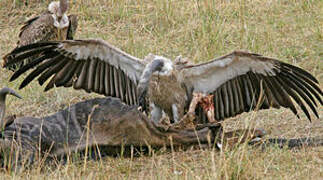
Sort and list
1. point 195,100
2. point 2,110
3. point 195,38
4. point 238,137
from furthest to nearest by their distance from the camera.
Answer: point 195,38 < point 195,100 < point 238,137 < point 2,110

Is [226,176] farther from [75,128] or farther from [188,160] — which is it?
[75,128]

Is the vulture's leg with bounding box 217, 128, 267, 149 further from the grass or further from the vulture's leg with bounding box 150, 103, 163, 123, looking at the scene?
the vulture's leg with bounding box 150, 103, 163, 123

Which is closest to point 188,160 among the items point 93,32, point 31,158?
point 31,158

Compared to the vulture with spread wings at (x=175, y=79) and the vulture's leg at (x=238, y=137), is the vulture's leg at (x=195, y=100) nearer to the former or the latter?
the vulture with spread wings at (x=175, y=79)

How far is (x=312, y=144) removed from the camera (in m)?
5.22

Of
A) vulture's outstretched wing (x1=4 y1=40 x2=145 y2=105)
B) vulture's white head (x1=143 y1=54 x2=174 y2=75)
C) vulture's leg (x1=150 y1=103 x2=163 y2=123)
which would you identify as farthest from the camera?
vulture's leg (x1=150 y1=103 x2=163 y2=123)

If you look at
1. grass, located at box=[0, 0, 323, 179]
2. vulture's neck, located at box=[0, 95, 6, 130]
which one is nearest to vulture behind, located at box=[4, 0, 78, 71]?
grass, located at box=[0, 0, 323, 179]

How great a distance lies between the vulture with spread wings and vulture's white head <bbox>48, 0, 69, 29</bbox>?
87.7 inches

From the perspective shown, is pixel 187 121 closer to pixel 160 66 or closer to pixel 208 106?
pixel 208 106

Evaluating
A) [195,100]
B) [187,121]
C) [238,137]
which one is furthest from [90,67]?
[238,137]

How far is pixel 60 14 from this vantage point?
8.41 m

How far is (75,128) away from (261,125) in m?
1.64

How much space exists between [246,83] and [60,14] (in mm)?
3157

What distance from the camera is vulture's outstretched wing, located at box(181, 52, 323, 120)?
5.76 meters
